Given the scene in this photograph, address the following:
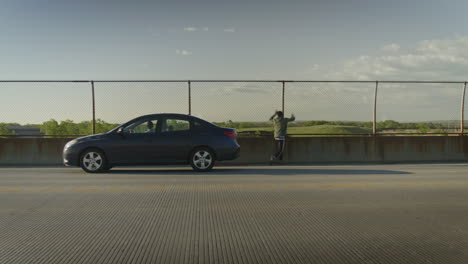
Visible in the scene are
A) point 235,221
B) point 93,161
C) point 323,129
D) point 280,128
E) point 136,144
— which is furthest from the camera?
point 323,129

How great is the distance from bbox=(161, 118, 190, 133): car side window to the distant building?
5.31 meters

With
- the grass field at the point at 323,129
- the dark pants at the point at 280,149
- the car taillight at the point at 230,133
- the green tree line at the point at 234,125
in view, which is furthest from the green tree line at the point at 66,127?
the dark pants at the point at 280,149

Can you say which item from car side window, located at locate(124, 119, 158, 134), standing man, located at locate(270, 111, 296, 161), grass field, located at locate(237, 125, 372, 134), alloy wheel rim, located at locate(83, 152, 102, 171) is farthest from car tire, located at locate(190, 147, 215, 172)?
standing man, located at locate(270, 111, 296, 161)

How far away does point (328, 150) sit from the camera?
1609 centimetres

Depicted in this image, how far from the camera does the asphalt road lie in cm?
447

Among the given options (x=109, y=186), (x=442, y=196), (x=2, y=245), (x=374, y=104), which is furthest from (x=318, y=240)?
(x=374, y=104)

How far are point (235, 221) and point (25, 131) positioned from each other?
37.7 ft

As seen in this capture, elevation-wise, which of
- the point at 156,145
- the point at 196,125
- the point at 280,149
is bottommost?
the point at 280,149

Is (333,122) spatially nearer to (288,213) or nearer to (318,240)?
(288,213)

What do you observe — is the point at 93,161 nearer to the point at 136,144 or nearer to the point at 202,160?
the point at 136,144

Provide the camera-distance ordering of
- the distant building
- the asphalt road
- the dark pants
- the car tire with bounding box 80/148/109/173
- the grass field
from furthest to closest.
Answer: the grass field
the dark pants
the distant building
the car tire with bounding box 80/148/109/173
the asphalt road

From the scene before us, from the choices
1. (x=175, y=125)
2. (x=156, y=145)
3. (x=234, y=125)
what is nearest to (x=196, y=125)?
(x=175, y=125)

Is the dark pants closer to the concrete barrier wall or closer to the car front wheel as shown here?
the concrete barrier wall

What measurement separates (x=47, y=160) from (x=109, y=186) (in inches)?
279
